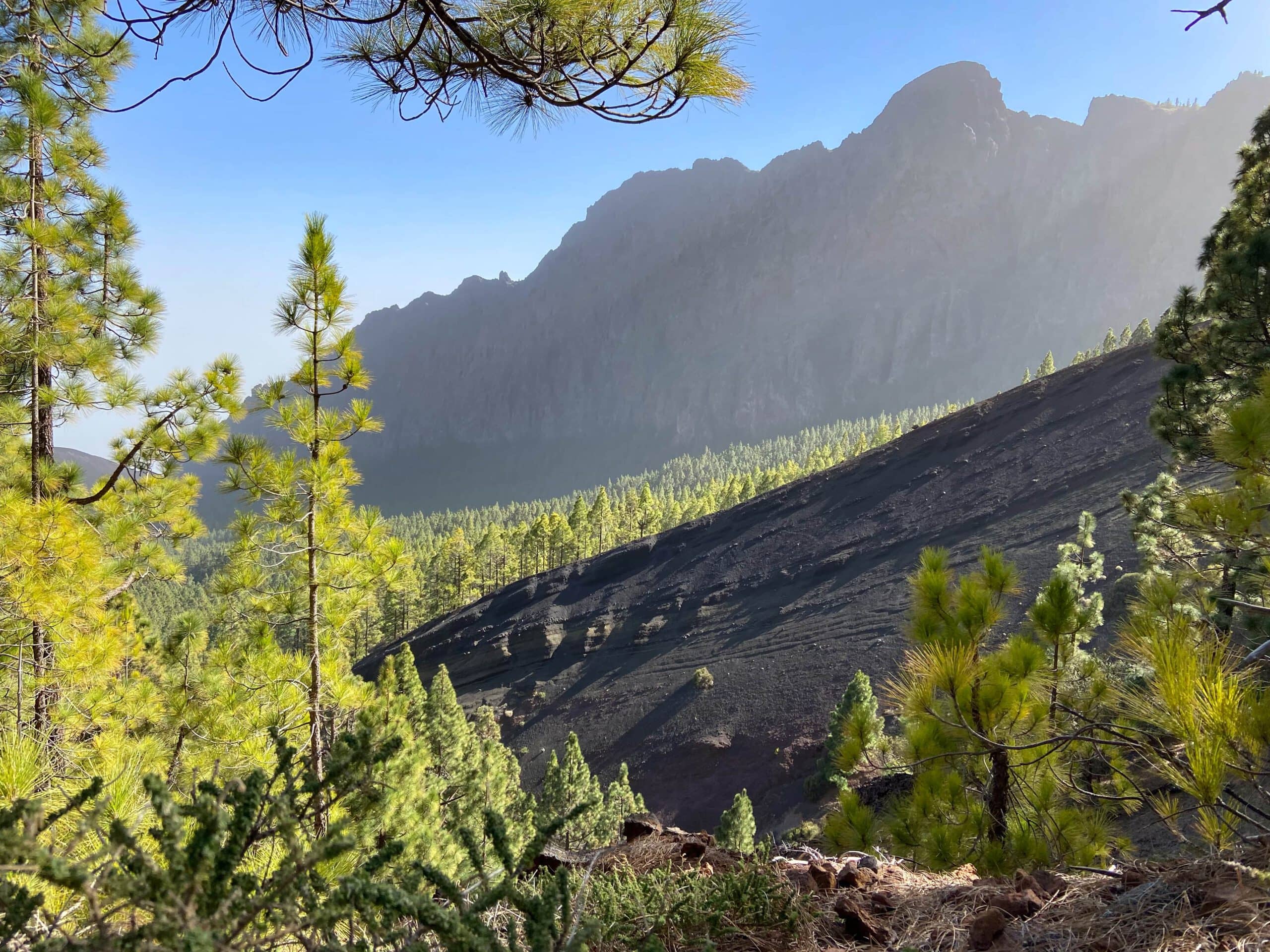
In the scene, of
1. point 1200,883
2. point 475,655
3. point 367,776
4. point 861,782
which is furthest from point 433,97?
point 475,655

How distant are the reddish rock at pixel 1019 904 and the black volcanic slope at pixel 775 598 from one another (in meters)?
21.8

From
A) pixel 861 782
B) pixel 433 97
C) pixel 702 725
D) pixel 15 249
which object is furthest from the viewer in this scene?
pixel 702 725

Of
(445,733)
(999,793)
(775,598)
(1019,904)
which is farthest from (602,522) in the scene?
(1019,904)

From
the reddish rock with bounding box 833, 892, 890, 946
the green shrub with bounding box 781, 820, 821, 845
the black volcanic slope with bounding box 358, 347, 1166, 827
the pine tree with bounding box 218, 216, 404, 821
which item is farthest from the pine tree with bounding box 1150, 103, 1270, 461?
the black volcanic slope with bounding box 358, 347, 1166, 827

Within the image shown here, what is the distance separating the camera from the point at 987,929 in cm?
179

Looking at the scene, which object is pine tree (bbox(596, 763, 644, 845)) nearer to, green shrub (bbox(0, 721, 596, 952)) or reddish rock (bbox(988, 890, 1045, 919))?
reddish rock (bbox(988, 890, 1045, 919))

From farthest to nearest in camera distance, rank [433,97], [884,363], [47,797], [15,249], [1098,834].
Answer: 1. [884,363]
2. [15,249]
3. [433,97]
4. [1098,834]
5. [47,797]

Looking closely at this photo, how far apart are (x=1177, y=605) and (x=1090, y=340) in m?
216

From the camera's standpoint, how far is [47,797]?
2.53m

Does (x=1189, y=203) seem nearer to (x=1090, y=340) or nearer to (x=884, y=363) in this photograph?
(x=1090, y=340)

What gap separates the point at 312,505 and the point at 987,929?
18.6ft

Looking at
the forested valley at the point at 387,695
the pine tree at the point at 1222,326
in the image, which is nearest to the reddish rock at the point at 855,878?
the forested valley at the point at 387,695

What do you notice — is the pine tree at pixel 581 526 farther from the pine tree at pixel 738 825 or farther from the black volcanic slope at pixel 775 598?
the pine tree at pixel 738 825

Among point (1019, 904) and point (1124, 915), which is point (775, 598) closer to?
point (1019, 904)
